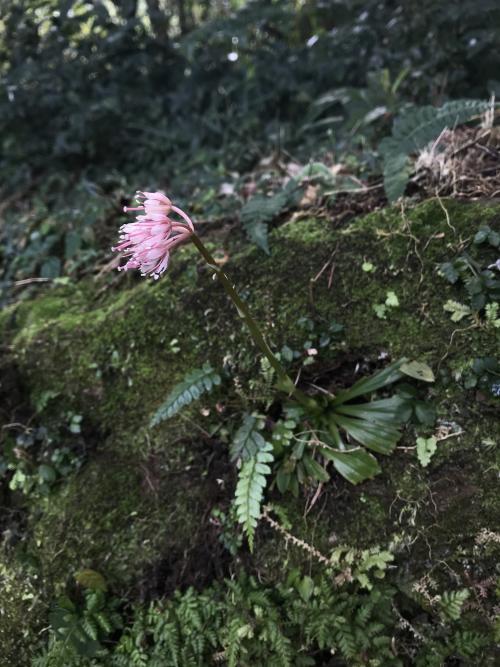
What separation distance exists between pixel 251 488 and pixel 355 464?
46 centimetres

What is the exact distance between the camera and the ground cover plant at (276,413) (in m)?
1.96

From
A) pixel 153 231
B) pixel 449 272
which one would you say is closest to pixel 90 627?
pixel 153 231

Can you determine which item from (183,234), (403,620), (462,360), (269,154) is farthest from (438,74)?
(403,620)

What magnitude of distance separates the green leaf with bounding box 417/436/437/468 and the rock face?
0.10 ft

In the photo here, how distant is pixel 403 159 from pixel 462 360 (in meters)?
1.17

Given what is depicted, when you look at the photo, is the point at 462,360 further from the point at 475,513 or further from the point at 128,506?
the point at 128,506

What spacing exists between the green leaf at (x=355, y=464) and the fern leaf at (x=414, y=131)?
136 cm

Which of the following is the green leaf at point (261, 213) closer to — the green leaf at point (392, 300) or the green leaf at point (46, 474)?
the green leaf at point (392, 300)

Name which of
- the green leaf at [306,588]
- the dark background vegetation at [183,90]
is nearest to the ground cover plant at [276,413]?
the green leaf at [306,588]

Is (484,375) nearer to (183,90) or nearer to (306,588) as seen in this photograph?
(306,588)

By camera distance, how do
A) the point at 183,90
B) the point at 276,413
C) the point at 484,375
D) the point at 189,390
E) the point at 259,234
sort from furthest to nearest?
the point at 183,90 → the point at 259,234 → the point at 276,413 → the point at 189,390 → the point at 484,375

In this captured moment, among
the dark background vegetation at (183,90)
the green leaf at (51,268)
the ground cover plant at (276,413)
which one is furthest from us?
the dark background vegetation at (183,90)

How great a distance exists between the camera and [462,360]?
2.19m

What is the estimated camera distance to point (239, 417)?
8.20ft
